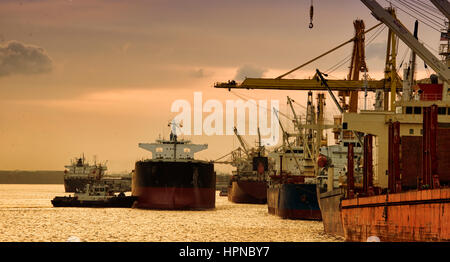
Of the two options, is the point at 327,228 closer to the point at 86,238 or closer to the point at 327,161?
the point at 327,161

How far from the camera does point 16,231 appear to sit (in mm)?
49406

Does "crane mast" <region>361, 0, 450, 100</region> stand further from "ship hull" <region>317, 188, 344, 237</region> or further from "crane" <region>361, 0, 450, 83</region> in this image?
"ship hull" <region>317, 188, 344, 237</region>

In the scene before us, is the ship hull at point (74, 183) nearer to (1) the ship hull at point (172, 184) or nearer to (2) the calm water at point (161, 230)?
(1) the ship hull at point (172, 184)

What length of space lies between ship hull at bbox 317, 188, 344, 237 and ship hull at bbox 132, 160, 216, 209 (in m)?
28.8

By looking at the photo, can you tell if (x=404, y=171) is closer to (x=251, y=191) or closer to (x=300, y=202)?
(x=300, y=202)

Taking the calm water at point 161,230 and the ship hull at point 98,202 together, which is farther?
the ship hull at point 98,202

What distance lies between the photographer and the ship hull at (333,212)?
38.8 meters

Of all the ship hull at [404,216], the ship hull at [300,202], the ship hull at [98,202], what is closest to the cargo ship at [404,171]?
the ship hull at [404,216]

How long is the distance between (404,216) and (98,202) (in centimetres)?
6406

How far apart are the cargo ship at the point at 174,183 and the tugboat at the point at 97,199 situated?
4274mm

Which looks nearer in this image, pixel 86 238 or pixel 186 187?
pixel 86 238

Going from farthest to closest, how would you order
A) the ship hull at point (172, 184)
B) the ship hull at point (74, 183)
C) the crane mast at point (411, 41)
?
1. the ship hull at point (74, 183)
2. the ship hull at point (172, 184)
3. the crane mast at point (411, 41)
